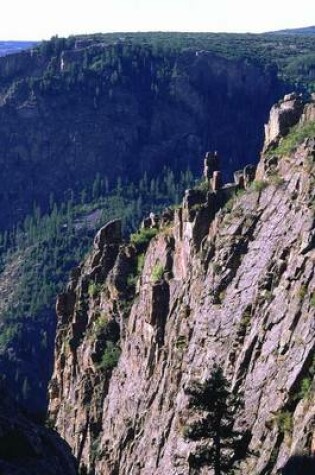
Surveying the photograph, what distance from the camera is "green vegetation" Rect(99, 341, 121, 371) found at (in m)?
88.6

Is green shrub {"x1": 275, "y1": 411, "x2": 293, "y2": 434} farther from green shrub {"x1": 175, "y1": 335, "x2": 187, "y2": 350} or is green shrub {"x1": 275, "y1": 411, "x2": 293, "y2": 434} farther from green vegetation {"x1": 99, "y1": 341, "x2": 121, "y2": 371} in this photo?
green vegetation {"x1": 99, "y1": 341, "x2": 121, "y2": 371}

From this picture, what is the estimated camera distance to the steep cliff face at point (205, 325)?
183 feet

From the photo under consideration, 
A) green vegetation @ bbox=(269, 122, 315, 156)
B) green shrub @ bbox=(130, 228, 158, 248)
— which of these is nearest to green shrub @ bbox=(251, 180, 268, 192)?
green vegetation @ bbox=(269, 122, 315, 156)

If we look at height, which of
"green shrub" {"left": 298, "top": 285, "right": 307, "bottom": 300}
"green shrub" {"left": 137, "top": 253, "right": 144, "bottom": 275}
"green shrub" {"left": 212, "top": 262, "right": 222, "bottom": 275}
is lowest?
"green shrub" {"left": 137, "top": 253, "right": 144, "bottom": 275}

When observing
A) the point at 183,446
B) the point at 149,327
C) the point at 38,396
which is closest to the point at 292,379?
the point at 183,446

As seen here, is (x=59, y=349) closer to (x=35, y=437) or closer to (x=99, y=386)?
(x=99, y=386)

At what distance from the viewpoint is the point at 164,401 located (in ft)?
238

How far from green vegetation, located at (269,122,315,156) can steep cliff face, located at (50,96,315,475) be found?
177 mm

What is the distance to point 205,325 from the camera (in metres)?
67.4

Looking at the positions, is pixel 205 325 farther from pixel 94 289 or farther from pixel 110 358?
pixel 94 289

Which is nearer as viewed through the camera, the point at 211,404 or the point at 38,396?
the point at 211,404

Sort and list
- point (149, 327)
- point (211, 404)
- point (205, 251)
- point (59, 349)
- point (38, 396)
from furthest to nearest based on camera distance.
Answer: point (38, 396) < point (59, 349) < point (149, 327) < point (205, 251) < point (211, 404)

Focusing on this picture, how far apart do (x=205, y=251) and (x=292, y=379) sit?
19014mm

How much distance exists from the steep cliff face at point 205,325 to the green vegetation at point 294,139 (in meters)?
0.18
